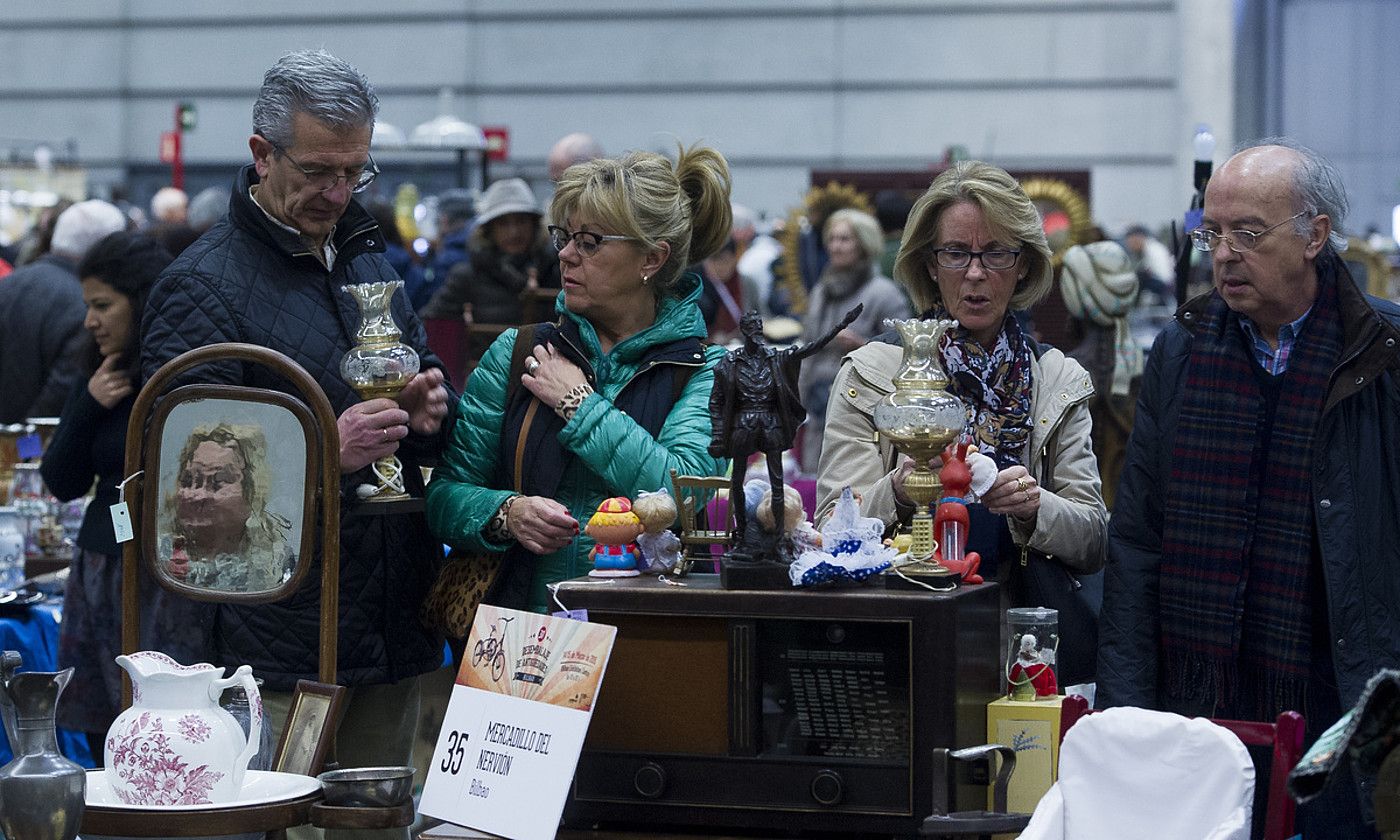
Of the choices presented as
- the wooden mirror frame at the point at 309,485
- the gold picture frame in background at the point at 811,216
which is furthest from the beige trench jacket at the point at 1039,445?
the gold picture frame in background at the point at 811,216

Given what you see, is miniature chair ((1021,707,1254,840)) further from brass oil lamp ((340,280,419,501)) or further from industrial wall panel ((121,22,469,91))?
industrial wall panel ((121,22,469,91))

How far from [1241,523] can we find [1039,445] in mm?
384

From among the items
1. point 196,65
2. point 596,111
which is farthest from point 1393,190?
point 196,65

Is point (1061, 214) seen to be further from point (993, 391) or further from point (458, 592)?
point (458, 592)

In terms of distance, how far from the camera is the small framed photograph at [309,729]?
268cm

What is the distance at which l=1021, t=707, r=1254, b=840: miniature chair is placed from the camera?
8.16 ft

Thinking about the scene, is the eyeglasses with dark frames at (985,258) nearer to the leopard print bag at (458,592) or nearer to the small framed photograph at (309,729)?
the leopard print bag at (458,592)

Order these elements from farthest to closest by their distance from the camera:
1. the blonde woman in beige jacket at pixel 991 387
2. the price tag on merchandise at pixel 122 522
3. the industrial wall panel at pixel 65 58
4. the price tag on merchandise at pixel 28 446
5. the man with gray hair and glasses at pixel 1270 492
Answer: the industrial wall panel at pixel 65 58
the price tag on merchandise at pixel 28 446
the blonde woman in beige jacket at pixel 991 387
the price tag on merchandise at pixel 122 522
the man with gray hair and glasses at pixel 1270 492

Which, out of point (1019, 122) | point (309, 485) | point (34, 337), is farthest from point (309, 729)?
point (1019, 122)

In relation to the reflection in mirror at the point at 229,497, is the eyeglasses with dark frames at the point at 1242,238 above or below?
above

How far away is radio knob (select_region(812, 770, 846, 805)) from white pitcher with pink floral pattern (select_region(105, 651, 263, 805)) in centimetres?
83

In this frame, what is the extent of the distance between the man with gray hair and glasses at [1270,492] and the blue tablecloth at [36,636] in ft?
9.04

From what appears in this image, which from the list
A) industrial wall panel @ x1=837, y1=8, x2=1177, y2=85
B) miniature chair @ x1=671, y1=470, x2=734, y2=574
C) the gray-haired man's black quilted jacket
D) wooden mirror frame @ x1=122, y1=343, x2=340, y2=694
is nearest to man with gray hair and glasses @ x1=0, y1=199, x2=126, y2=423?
the gray-haired man's black quilted jacket

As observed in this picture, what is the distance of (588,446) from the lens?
304cm
